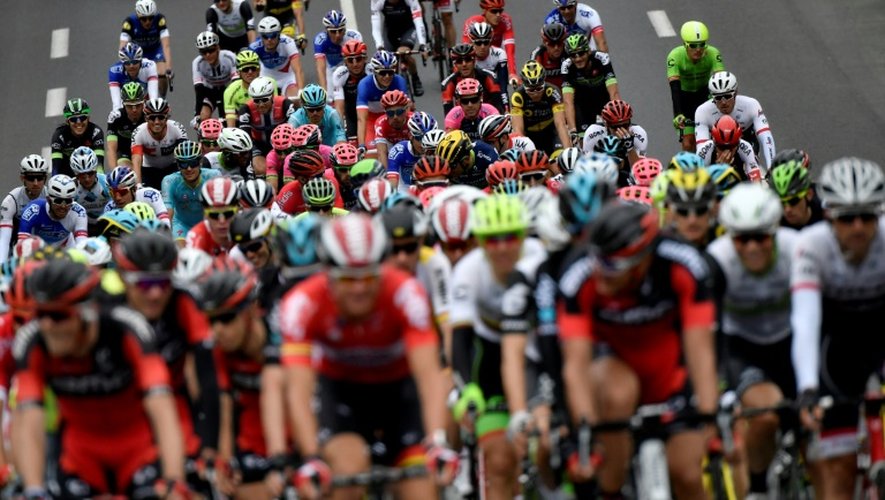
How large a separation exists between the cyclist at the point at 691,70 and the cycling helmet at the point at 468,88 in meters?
2.86

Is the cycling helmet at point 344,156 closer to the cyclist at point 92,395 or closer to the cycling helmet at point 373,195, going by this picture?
the cycling helmet at point 373,195

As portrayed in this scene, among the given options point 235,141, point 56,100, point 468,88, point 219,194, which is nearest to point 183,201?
point 235,141

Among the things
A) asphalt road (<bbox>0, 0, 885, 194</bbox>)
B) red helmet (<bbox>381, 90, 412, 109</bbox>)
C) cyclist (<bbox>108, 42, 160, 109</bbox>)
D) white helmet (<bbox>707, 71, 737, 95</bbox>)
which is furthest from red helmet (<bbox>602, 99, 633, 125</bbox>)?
cyclist (<bbox>108, 42, 160, 109</bbox>)

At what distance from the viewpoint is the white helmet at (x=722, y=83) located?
62.5ft

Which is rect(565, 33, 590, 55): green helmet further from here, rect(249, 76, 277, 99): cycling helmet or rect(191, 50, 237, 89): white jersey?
rect(191, 50, 237, 89): white jersey

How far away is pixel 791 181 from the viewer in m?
12.3

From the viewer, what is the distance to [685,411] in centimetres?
938

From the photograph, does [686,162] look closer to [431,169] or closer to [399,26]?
[431,169]

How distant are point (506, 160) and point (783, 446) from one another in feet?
22.9

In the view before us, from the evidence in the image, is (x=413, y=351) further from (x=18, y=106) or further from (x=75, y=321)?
(x=18, y=106)

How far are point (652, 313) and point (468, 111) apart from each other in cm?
1057

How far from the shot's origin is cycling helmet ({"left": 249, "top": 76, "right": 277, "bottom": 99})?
21.6m

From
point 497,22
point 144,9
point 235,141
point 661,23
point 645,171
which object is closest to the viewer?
point 645,171

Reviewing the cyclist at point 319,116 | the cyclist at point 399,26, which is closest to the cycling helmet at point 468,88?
the cyclist at point 319,116
